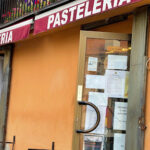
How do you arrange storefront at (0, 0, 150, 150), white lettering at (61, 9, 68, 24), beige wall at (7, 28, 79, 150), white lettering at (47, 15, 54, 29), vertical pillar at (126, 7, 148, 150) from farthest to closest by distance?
1. beige wall at (7, 28, 79, 150)
2. white lettering at (47, 15, 54, 29)
3. white lettering at (61, 9, 68, 24)
4. storefront at (0, 0, 150, 150)
5. vertical pillar at (126, 7, 148, 150)

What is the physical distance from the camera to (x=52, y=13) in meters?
6.33

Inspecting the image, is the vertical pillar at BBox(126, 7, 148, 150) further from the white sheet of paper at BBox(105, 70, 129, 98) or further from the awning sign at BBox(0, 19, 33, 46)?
the awning sign at BBox(0, 19, 33, 46)

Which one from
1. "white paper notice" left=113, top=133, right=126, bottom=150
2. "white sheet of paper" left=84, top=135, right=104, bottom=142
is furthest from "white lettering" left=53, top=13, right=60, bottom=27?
"white paper notice" left=113, top=133, right=126, bottom=150

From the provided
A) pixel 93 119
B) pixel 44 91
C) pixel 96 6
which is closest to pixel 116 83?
pixel 93 119

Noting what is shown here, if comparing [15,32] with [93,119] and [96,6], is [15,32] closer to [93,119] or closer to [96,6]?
[96,6]

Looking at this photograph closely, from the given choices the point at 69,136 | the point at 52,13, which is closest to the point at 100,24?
the point at 52,13

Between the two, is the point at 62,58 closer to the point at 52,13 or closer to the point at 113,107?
the point at 52,13

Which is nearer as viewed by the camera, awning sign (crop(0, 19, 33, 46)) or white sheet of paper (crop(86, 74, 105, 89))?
white sheet of paper (crop(86, 74, 105, 89))

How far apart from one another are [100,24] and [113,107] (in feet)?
4.77

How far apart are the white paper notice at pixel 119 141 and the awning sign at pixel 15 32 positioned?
270 centimetres

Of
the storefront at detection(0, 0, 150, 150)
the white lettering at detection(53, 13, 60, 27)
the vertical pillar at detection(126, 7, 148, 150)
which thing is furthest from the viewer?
the white lettering at detection(53, 13, 60, 27)

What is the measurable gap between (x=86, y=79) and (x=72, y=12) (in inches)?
41.7

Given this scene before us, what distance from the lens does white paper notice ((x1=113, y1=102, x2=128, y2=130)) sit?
542cm

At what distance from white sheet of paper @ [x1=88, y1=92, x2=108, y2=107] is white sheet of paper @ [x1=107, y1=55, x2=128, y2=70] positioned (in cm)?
43
